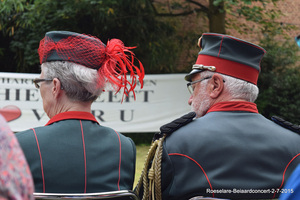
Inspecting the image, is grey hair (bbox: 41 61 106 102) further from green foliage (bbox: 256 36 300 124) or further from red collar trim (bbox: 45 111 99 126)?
green foliage (bbox: 256 36 300 124)

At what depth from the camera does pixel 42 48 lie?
1.74 m

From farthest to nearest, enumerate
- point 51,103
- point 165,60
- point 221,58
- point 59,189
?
point 165,60
point 221,58
point 51,103
point 59,189

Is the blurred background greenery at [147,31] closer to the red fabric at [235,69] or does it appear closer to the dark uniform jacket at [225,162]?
the red fabric at [235,69]

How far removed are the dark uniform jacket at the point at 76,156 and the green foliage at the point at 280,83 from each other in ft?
25.1

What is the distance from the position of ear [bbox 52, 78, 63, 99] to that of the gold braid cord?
1.84 feet

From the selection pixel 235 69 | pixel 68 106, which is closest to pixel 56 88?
pixel 68 106

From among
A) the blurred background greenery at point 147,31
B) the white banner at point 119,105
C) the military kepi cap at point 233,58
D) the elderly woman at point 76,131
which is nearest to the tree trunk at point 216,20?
the blurred background greenery at point 147,31

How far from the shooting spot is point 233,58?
6.01 feet

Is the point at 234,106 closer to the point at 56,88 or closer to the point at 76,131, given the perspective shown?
the point at 76,131

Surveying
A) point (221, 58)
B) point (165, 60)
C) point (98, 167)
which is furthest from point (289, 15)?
point (98, 167)

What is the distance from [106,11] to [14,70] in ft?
11.4

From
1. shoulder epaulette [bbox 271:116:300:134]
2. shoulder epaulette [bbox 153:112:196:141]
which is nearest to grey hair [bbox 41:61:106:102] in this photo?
shoulder epaulette [bbox 153:112:196:141]

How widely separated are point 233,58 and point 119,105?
565cm

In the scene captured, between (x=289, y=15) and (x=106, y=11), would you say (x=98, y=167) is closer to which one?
(x=106, y=11)
